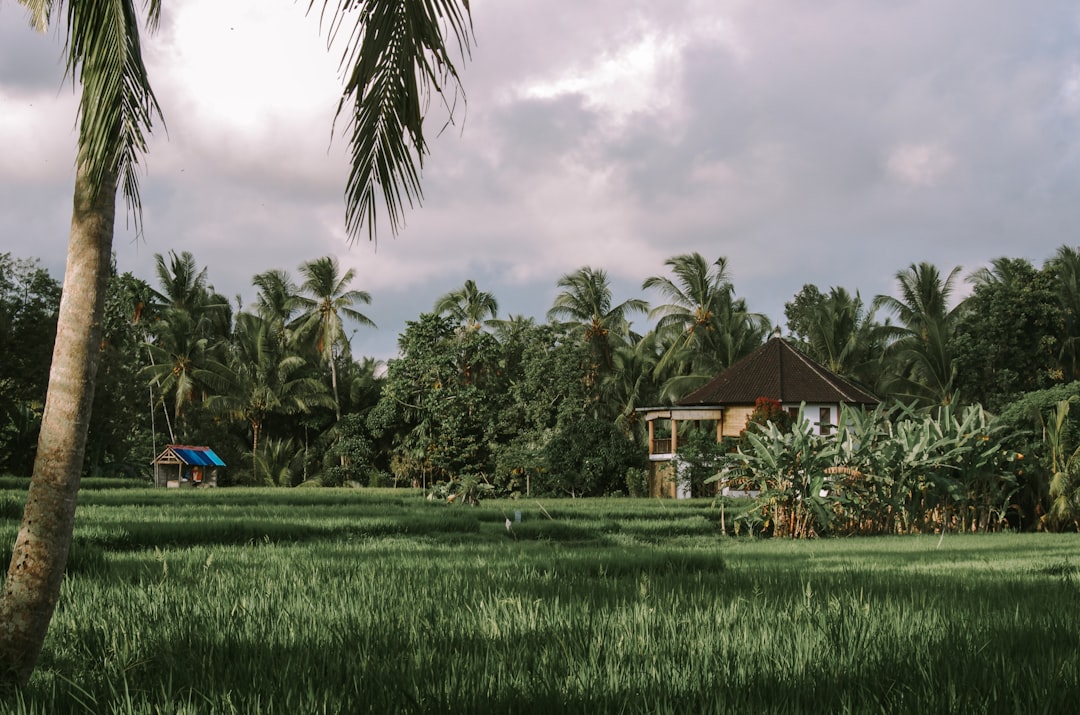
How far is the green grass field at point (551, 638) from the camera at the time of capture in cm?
299

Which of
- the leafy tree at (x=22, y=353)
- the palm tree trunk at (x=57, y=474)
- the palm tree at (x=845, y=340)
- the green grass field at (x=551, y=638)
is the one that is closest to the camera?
the green grass field at (x=551, y=638)

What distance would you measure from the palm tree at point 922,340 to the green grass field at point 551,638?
33.1 meters

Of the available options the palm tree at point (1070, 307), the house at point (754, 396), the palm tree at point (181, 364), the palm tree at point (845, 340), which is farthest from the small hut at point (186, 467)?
the palm tree at point (1070, 307)

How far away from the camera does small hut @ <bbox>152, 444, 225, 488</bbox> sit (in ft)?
123

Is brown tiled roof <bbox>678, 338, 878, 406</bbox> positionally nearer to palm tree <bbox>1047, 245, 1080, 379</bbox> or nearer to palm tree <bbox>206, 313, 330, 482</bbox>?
palm tree <bbox>1047, 245, 1080, 379</bbox>

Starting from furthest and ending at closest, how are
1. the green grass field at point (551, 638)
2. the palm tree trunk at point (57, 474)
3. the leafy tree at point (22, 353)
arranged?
the leafy tree at point (22, 353)
the palm tree trunk at point (57, 474)
the green grass field at point (551, 638)

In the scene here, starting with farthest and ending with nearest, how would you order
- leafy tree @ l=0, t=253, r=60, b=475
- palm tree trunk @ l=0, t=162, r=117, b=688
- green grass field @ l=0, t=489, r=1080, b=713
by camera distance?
leafy tree @ l=0, t=253, r=60, b=475 → palm tree trunk @ l=0, t=162, r=117, b=688 → green grass field @ l=0, t=489, r=1080, b=713

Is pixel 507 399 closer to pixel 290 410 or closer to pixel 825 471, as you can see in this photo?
pixel 290 410

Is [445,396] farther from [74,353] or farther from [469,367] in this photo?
[74,353]

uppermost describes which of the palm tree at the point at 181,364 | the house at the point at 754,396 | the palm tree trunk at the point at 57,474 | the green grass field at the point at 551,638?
the palm tree at the point at 181,364

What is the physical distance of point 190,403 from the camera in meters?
45.3

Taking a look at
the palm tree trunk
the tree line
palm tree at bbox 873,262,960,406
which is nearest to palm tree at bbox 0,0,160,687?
the palm tree trunk

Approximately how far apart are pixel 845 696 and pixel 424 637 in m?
1.74

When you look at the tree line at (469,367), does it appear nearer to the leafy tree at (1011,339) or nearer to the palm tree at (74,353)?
the leafy tree at (1011,339)
